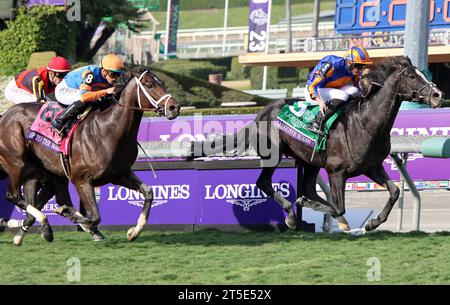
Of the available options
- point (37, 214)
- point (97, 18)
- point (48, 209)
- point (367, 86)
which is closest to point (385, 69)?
point (367, 86)

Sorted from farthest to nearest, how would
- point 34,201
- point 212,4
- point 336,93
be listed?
1. point 212,4
2. point 34,201
3. point 336,93

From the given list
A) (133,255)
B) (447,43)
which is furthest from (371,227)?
(447,43)

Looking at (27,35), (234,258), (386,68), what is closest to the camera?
(234,258)

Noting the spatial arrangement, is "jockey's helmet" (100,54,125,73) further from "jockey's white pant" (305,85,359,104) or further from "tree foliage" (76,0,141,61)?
"tree foliage" (76,0,141,61)

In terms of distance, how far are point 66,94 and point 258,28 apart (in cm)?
2641

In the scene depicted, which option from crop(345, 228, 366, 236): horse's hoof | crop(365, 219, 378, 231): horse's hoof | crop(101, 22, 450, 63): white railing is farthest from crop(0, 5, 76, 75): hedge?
crop(365, 219, 378, 231): horse's hoof

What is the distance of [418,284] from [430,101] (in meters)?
2.57

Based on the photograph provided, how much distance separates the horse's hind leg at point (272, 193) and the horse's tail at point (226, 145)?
0.53 m

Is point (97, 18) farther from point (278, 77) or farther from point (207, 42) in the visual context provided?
point (207, 42)

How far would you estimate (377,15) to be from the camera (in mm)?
29656

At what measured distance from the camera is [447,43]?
28656 millimetres

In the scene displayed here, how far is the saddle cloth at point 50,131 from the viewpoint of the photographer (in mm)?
9227

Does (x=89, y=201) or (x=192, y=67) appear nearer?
(x=89, y=201)
